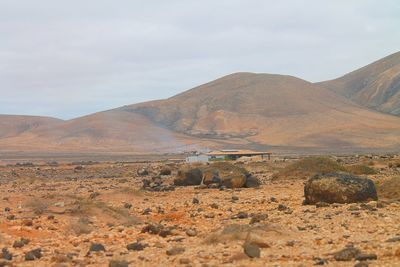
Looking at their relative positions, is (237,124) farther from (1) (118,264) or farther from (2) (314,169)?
(1) (118,264)

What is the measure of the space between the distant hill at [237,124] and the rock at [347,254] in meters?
107

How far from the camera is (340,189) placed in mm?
16734

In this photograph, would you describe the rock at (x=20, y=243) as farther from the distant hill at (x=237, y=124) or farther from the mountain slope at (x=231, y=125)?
the mountain slope at (x=231, y=125)

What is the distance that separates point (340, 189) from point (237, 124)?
138435 millimetres

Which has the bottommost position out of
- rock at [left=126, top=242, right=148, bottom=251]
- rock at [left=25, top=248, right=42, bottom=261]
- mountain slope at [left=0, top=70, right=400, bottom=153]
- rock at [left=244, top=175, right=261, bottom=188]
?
rock at [left=244, top=175, right=261, bottom=188]

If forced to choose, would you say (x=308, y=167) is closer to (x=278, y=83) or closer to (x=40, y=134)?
(x=40, y=134)

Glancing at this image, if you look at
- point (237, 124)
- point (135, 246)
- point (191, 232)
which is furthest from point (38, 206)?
point (237, 124)

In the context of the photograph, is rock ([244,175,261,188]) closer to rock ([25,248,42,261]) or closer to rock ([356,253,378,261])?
rock ([25,248,42,261])

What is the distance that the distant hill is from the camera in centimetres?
13112

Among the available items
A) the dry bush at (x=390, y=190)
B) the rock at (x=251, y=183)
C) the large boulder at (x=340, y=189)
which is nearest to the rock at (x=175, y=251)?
the large boulder at (x=340, y=189)

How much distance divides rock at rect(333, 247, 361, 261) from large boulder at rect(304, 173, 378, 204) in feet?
25.2

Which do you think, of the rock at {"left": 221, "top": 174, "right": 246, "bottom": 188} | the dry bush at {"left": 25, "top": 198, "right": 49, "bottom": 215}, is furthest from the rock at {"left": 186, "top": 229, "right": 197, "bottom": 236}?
the rock at {"left": 221, "top": 174, "right": 246, "bottom": 188}

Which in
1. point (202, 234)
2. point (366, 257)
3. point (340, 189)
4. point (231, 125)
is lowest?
point (202, 234)

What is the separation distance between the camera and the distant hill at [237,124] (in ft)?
430
